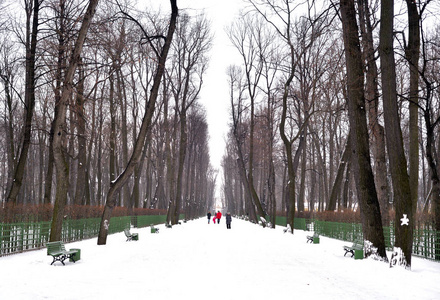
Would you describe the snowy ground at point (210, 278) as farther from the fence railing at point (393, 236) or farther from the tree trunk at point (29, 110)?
the tree trunk at point (29, 110)

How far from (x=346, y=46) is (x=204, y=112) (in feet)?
127

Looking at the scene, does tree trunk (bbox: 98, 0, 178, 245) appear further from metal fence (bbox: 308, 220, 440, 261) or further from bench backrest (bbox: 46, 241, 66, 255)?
metal fence (bbox: 308, 220, 440, 261)

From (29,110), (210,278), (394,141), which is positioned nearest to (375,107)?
(394,141)

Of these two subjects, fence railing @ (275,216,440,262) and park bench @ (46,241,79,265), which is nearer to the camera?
park bench @ (46,241,79,265)

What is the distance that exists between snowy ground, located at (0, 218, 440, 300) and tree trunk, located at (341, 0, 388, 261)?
0.97 metres

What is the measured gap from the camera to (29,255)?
1311cm

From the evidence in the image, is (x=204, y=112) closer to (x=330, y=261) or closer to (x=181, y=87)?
(x=181, y=87)

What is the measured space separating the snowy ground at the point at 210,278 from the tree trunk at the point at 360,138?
0.97m

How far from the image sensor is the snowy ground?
7305 millimetres

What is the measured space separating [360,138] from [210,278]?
259 inches

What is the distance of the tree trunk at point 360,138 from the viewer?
481 inches

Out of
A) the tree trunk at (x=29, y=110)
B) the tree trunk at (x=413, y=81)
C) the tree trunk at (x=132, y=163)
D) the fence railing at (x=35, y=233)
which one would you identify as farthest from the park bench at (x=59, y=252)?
the tree trunk at (x=413, y=81)

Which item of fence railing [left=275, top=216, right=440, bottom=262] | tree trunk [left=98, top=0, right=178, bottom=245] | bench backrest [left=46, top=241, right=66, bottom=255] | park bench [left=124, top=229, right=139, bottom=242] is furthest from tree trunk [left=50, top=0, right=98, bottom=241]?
fence railing [left=275, top=216, right=440, bottom=262]

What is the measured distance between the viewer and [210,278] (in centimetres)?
882
